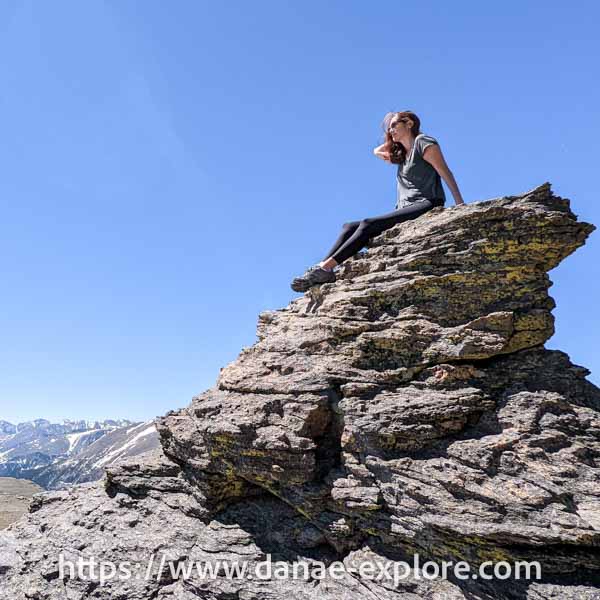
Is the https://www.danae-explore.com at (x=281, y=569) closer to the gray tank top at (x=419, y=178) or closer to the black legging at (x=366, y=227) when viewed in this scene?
the black legging at (x=366, y=227)

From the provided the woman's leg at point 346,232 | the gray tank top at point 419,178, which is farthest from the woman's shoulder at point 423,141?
the woman's leg at point 346,232

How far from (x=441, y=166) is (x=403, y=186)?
2.06 meters

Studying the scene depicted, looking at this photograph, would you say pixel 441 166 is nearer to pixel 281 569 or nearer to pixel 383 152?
pixel 383 152

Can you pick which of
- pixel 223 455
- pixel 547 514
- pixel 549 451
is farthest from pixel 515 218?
pixel 223 455

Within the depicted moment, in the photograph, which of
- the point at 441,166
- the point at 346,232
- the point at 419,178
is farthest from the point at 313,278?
the point at 441,166

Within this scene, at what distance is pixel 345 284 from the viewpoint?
53.0ft

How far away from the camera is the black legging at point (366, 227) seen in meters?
15.6

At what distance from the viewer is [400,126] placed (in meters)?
15.9

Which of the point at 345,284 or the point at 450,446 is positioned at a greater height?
the point at 345,284

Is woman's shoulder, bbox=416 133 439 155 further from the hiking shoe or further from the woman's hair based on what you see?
the hiking shoe

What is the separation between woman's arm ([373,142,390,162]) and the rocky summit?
292 centimetres

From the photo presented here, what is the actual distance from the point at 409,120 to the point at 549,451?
482 inches

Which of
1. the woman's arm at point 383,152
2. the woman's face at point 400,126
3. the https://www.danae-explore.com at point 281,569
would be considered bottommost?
the https://www.danae-explore.com at point 281,569

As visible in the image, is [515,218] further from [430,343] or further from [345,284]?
[345,284]
